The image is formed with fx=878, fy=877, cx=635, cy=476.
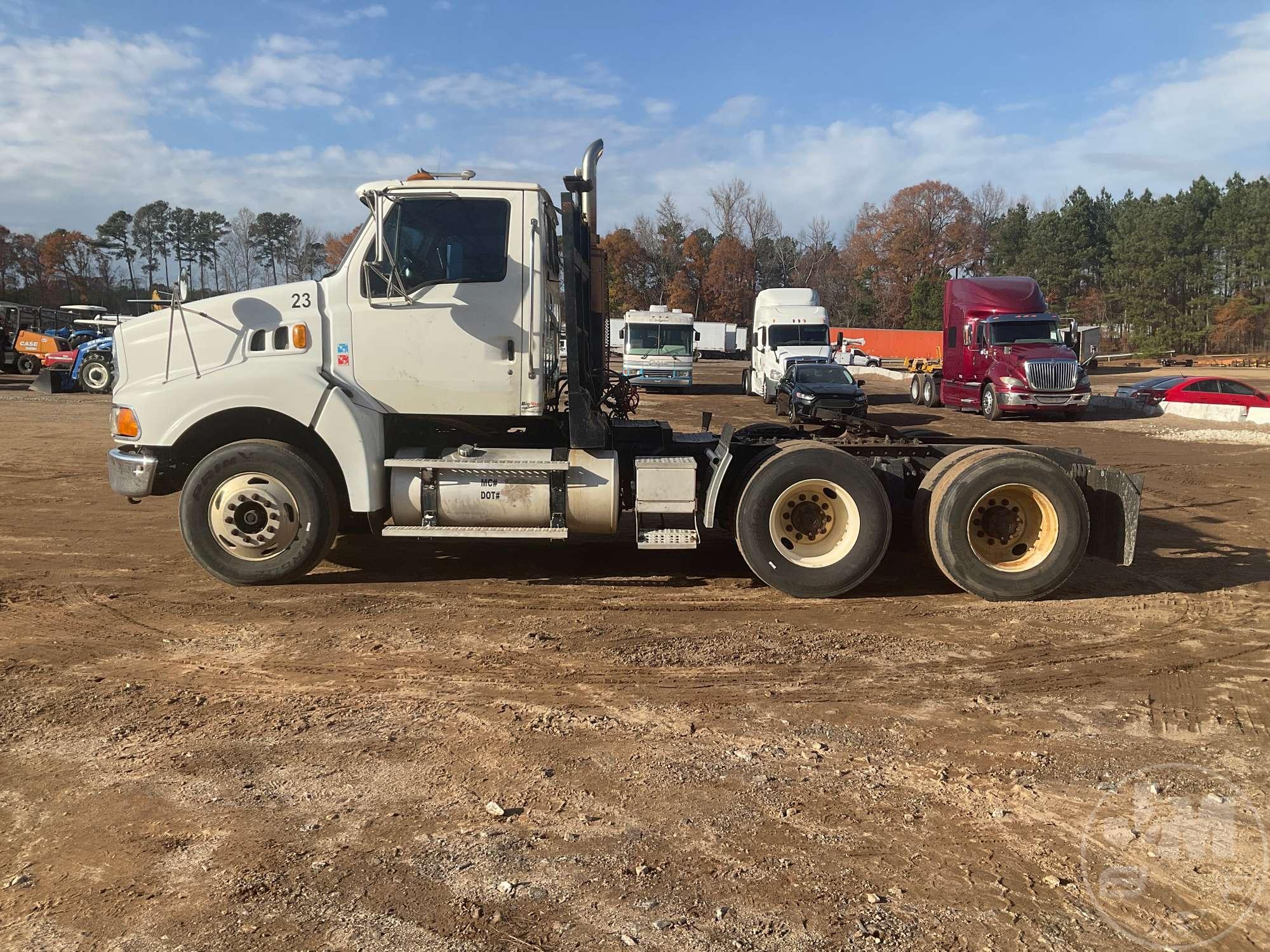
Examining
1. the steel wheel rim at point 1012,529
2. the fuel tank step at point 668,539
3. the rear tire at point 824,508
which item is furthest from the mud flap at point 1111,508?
the fuel tank step at point 668,539

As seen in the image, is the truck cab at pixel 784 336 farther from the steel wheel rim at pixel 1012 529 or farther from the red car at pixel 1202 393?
the steel wheel rim at pixel 1012 529

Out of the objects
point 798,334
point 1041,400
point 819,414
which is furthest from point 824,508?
point 798,334

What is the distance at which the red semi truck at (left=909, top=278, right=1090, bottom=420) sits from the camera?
23.6 meters

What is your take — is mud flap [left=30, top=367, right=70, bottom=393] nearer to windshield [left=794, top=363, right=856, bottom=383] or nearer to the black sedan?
the black sedan

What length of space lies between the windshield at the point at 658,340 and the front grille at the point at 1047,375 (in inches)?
497

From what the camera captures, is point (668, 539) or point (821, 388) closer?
point (668, 539)

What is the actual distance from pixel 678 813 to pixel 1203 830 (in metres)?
2.22

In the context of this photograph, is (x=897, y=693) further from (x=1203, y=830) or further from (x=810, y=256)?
(x=810, y=256)

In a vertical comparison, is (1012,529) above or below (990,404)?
below

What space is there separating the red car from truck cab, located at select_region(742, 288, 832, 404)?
920cm

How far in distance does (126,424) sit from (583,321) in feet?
12.5

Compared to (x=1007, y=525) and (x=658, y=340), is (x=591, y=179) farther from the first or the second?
(x=658, y=340)

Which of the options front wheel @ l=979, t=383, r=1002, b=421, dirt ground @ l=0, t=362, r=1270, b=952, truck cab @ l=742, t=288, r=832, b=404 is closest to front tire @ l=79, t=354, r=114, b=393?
truck cab @ l=742, t=288, r=832, b=404

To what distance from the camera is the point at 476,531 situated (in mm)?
6984
